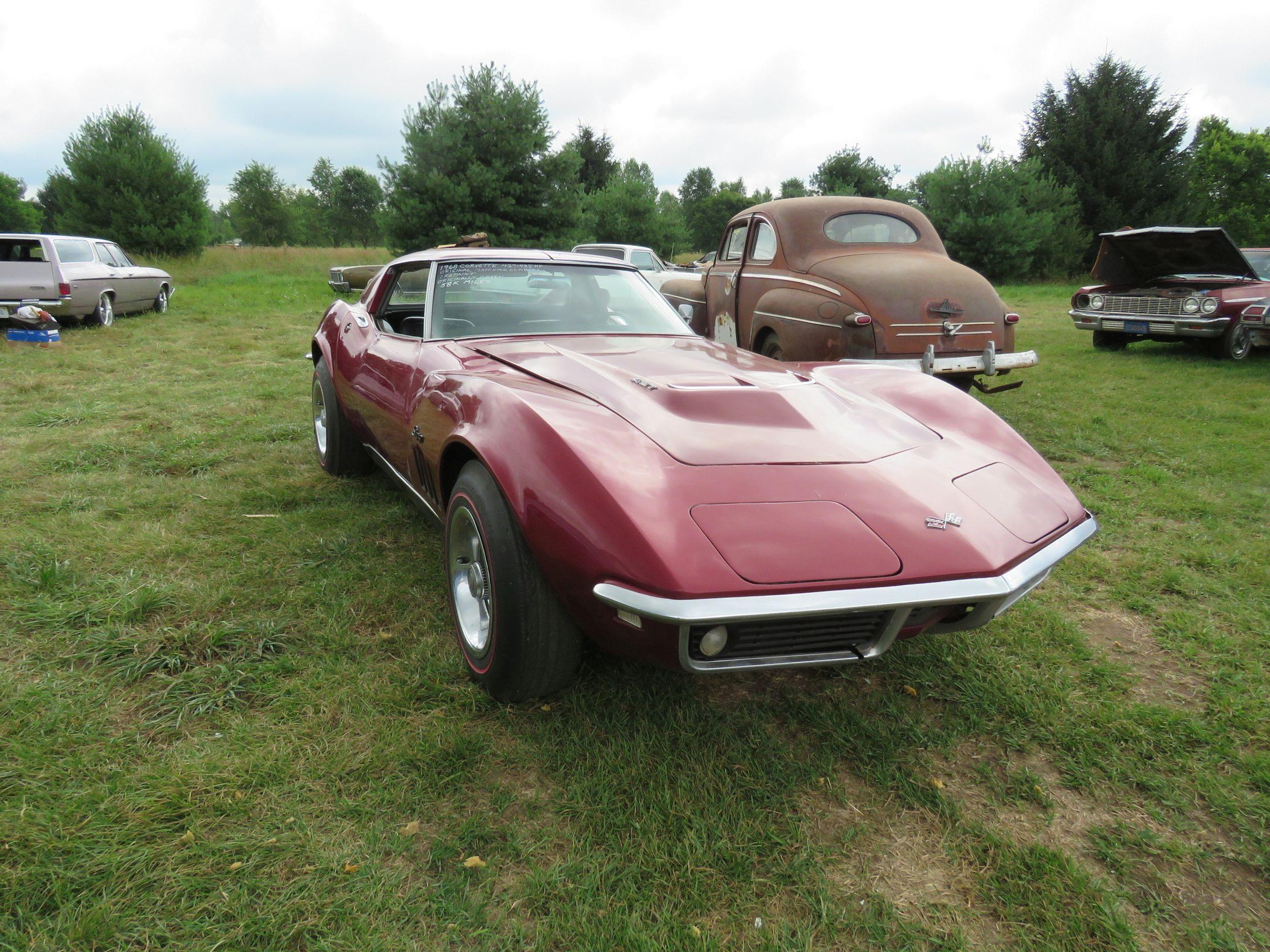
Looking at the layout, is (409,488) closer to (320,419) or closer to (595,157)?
(320,419)

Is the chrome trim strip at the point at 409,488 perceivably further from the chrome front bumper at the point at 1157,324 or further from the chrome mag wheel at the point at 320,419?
the chrome front bumper at the point at 1157,324

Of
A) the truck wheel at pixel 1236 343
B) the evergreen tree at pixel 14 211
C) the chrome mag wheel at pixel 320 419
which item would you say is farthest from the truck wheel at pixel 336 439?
the evergreen tree at pixel 14 211

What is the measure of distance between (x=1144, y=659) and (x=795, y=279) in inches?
167

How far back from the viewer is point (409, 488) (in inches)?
124

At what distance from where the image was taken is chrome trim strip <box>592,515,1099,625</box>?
Answer: 5.37ft

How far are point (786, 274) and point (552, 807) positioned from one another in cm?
534

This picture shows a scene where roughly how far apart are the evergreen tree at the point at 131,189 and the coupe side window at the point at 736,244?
821 inches

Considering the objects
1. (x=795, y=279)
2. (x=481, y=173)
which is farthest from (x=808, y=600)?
(x=481, y=173)

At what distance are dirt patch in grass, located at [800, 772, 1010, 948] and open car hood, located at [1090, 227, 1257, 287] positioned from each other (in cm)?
838

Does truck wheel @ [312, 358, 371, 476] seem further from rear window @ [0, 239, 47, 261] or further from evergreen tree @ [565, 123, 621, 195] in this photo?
evergreen tree @ [565, 123, 621, 195]

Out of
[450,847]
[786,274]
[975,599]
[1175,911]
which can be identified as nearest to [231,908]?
[450,847]

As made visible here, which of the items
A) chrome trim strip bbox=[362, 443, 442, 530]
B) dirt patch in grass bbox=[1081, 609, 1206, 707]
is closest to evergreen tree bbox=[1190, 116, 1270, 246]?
dirt patch in grass bbox=[1081, 609, 1206, 707]

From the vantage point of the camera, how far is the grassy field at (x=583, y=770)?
1.62 meters

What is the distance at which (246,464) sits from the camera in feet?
15.5
